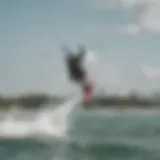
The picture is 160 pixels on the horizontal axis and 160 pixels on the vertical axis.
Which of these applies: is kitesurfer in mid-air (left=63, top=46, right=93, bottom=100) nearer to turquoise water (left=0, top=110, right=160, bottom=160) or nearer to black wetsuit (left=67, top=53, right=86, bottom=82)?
black wetsuit (left=67, top=53, right=86, bottom=82)

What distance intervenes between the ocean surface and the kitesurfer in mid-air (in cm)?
10

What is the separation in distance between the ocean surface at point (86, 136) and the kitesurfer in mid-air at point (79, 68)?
0.10 meters

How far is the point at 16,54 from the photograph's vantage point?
1.41m

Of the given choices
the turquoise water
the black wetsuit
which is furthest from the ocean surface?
the black wetsuit

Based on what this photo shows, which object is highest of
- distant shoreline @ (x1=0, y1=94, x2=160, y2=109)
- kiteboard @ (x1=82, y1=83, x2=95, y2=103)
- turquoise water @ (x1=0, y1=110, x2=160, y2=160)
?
kiteboard @ (x1=82, y1=83, x2=95, y2=103)

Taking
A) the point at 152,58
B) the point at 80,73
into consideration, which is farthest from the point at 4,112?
the point at 152,58

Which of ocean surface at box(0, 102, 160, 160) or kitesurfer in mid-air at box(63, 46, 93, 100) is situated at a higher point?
kitesurfer in mid-air at box(63, 46, 93, 100)

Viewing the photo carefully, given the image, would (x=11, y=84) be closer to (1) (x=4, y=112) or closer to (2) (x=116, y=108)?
(1) (x=4, y=112)

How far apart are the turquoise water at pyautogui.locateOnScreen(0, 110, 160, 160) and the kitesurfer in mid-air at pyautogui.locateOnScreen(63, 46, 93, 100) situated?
0.34 ft

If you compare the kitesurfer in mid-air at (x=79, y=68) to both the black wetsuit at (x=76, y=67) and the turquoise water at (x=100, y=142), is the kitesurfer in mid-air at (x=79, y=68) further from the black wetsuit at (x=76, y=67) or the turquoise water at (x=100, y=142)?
the turquoise water at (x=100, y=142)

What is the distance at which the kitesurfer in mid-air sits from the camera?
1.37 m

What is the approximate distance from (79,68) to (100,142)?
29cm

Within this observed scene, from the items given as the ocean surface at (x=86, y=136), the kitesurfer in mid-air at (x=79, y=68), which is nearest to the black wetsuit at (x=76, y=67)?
the kitesurfer in mid-air at (x=79, y=68)

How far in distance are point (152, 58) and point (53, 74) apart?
1.23ft
